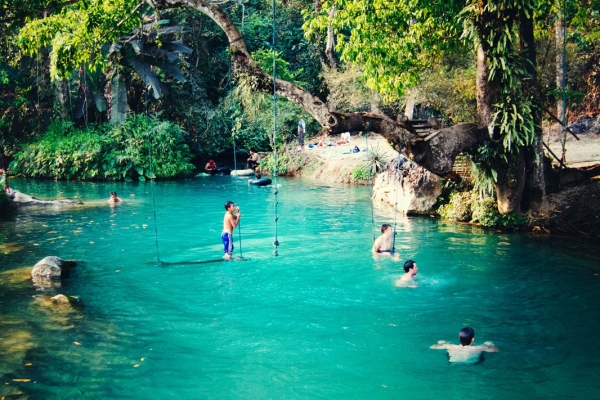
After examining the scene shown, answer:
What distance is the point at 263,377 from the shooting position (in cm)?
861

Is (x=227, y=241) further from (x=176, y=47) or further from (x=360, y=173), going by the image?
(x=176, y=47)

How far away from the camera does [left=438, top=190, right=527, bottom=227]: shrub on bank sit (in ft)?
59.8

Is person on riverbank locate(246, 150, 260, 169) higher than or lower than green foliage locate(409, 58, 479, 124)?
lower

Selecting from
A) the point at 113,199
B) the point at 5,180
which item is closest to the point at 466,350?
the point at 113,199

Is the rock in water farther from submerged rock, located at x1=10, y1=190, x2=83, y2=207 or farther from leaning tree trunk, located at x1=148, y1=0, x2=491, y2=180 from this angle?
submerged rock, located at x1=10, y1=190, x2=83, y2=207

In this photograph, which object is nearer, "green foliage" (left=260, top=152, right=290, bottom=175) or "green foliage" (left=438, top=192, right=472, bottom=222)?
"green foliage" (left=438, top=192, right=472, bottom=222)

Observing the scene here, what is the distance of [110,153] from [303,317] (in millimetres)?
27507

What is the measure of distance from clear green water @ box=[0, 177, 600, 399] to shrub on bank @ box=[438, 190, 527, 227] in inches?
27.2

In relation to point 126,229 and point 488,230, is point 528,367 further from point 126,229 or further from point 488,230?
point 126,229

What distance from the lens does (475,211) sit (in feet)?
63.1

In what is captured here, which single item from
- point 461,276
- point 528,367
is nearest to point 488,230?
point 461,276

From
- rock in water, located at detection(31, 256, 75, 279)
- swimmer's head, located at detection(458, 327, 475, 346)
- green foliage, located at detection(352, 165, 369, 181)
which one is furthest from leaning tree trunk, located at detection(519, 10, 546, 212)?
rock in water, located at detection(31, 256, 75, 279)

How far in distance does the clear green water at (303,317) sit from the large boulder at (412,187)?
77.9 inches

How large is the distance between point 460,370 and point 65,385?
5.83m
